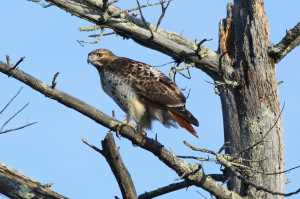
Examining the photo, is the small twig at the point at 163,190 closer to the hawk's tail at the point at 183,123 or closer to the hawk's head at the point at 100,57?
the hawk's tail at the point at 183,123

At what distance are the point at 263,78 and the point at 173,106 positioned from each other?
3.26 ft

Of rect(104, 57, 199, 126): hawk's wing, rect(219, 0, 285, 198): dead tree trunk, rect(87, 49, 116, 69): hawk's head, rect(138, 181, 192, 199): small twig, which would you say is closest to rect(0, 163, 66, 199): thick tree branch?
rect(138, 181, 192, 199): small twig

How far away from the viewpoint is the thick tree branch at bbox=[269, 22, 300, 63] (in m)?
5.40

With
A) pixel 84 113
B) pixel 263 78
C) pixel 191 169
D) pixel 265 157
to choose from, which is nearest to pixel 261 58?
pixel 263 78

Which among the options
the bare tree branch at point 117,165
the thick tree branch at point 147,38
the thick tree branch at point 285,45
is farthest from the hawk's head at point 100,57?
the bare tree branch at point 117,165

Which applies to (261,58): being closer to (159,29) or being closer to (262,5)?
(262,5)

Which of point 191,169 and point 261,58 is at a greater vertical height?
point 261,58

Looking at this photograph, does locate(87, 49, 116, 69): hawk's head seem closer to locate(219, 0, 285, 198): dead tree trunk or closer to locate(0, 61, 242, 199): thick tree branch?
locate(219, 0, 285, 198): dead tree trunk

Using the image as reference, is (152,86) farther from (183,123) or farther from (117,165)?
(117,165)

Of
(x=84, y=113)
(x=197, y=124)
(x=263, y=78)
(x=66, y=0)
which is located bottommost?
(x=84, y=113)

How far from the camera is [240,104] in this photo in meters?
5.48

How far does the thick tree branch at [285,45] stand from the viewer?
17.7 ft

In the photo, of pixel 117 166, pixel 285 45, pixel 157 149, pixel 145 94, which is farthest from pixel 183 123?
pixel 117 166

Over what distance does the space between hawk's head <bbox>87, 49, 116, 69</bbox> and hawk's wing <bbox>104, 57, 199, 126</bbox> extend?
442 millimetres
